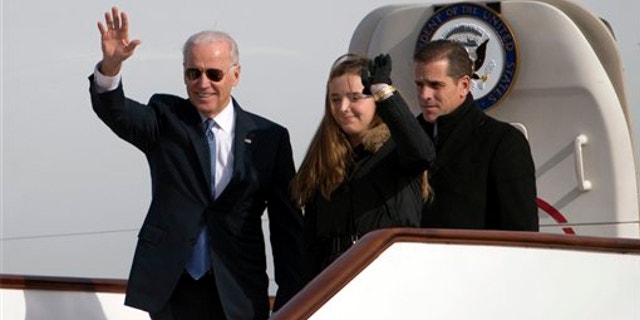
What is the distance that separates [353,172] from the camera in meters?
4.14

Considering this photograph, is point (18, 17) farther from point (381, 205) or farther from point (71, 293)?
point (381, 205)

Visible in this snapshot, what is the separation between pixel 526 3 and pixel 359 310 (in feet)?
7.83

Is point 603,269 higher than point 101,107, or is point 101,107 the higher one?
point 101,107

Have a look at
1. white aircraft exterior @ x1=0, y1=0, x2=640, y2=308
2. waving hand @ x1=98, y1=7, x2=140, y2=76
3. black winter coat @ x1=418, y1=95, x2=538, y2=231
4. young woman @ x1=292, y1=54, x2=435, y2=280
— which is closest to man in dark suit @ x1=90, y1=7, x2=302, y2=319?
waving hand @ x1=98, y1=7, x2=140, y2=76

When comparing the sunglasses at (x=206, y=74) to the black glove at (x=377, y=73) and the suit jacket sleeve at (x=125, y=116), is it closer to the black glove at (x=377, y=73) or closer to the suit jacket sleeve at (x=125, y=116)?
the suit jacket sleeve at (x=125, y=116)

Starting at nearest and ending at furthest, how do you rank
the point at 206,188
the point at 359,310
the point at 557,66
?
the point at 359,310 → the point at 206,188 → the point at 557,66

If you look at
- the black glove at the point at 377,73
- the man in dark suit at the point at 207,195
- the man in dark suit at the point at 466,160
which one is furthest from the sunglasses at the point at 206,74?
the man in dark suit at the point at 466,160

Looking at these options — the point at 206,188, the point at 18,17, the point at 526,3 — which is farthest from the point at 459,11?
the point at 206,188

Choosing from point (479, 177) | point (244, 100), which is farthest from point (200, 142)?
point (244, 100)

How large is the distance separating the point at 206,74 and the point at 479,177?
79 centimetres

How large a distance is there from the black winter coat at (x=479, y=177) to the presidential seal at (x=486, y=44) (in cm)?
176

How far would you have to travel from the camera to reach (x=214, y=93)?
4.32 meters

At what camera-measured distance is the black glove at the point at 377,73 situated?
13.2 ft

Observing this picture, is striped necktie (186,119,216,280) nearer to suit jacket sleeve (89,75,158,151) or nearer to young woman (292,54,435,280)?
suit jacket sleeve (89,75,158,151)
